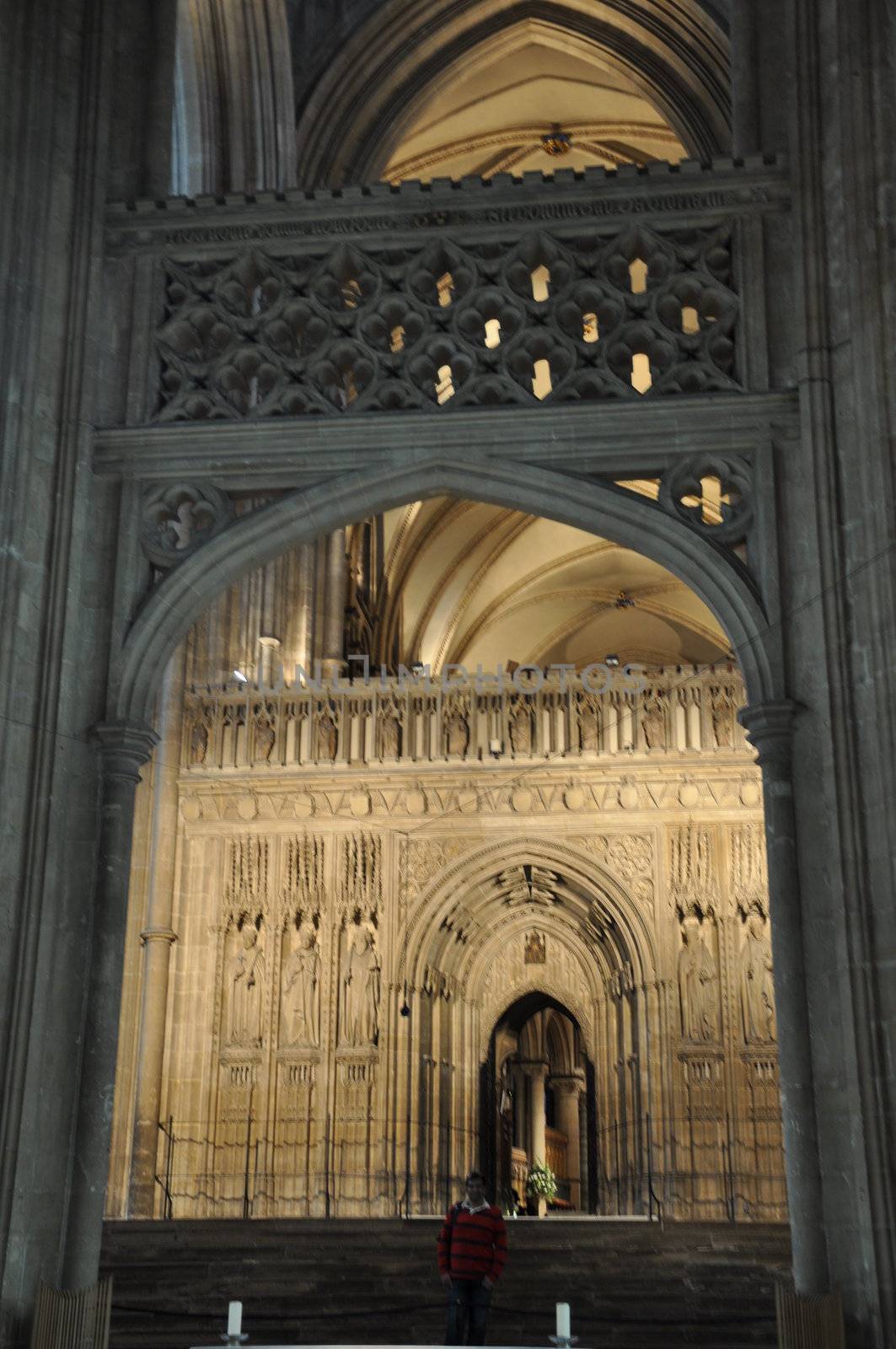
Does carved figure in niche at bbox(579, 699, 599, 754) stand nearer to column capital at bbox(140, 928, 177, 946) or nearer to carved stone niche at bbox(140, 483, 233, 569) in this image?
column capital at bbox(140, 928, 177, 946)

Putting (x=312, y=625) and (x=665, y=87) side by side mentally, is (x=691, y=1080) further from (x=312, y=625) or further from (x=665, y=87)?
(x=665, y=87)

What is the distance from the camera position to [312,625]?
20.3m

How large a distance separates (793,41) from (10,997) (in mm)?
7466

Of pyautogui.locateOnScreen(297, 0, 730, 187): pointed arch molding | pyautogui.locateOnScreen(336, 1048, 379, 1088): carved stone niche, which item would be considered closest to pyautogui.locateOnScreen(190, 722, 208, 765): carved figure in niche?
pyautogui.locateOnScreen(336, 1048, 379, 1088): carved stone niche

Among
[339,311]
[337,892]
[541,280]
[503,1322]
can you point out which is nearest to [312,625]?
[337,892]

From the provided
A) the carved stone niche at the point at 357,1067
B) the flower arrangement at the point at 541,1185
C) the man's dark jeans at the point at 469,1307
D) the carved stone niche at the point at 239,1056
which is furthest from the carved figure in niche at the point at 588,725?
the man's dark jeans at the point at 469,1307

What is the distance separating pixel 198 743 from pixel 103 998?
832 cm

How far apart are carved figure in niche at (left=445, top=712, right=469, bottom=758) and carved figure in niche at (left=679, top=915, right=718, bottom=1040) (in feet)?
9.59

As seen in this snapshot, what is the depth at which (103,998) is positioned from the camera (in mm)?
9492

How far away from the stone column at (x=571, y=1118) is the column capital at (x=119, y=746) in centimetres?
1866

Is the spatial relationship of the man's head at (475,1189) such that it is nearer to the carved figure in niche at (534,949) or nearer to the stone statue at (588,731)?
the stone statue at (588,731)

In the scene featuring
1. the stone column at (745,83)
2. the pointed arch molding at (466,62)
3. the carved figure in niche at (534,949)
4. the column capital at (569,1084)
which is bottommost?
the carved figure in niche at (534,949)

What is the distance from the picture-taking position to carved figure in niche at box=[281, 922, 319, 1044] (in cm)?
1686

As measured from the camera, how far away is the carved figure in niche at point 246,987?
1692cm
